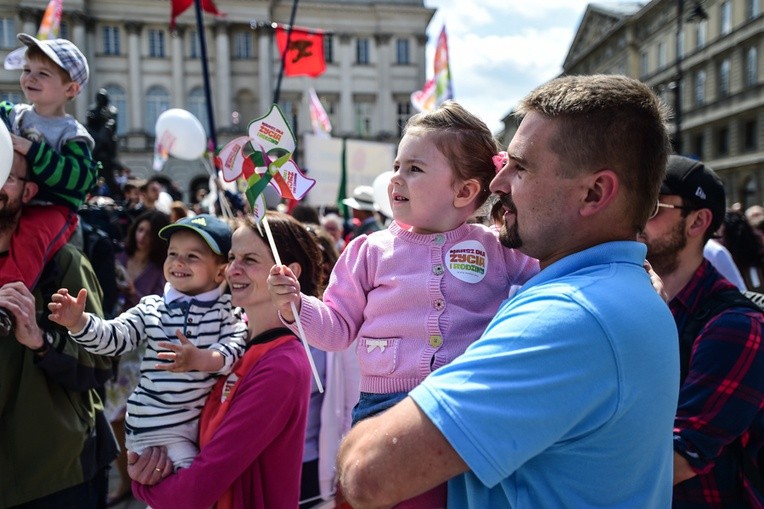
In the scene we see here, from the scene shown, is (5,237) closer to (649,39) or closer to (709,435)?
(709,435)

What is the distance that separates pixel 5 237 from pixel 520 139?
192 cm

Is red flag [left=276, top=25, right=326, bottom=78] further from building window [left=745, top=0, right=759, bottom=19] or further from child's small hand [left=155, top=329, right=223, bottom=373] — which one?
building window [left=745, top=0, right=759, bottom=19]

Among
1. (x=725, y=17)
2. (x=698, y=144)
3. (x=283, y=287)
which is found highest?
(x=725, y=17)

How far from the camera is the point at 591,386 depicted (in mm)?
1150

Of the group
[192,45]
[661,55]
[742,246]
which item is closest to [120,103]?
[192,45]

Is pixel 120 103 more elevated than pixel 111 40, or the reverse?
pixel 111 40

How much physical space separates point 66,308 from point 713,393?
2.06 metres

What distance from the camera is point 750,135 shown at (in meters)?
35.8

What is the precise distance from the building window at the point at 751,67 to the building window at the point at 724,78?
1812 mm

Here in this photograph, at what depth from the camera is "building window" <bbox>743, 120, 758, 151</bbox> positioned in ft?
116

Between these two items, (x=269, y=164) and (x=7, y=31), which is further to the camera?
(x=7, y=31)

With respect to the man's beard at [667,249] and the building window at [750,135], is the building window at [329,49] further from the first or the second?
the man's beard at [667,249]

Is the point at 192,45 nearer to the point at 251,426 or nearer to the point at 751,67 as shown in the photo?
the point at 751,67

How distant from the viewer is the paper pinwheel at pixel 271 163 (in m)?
2.06
